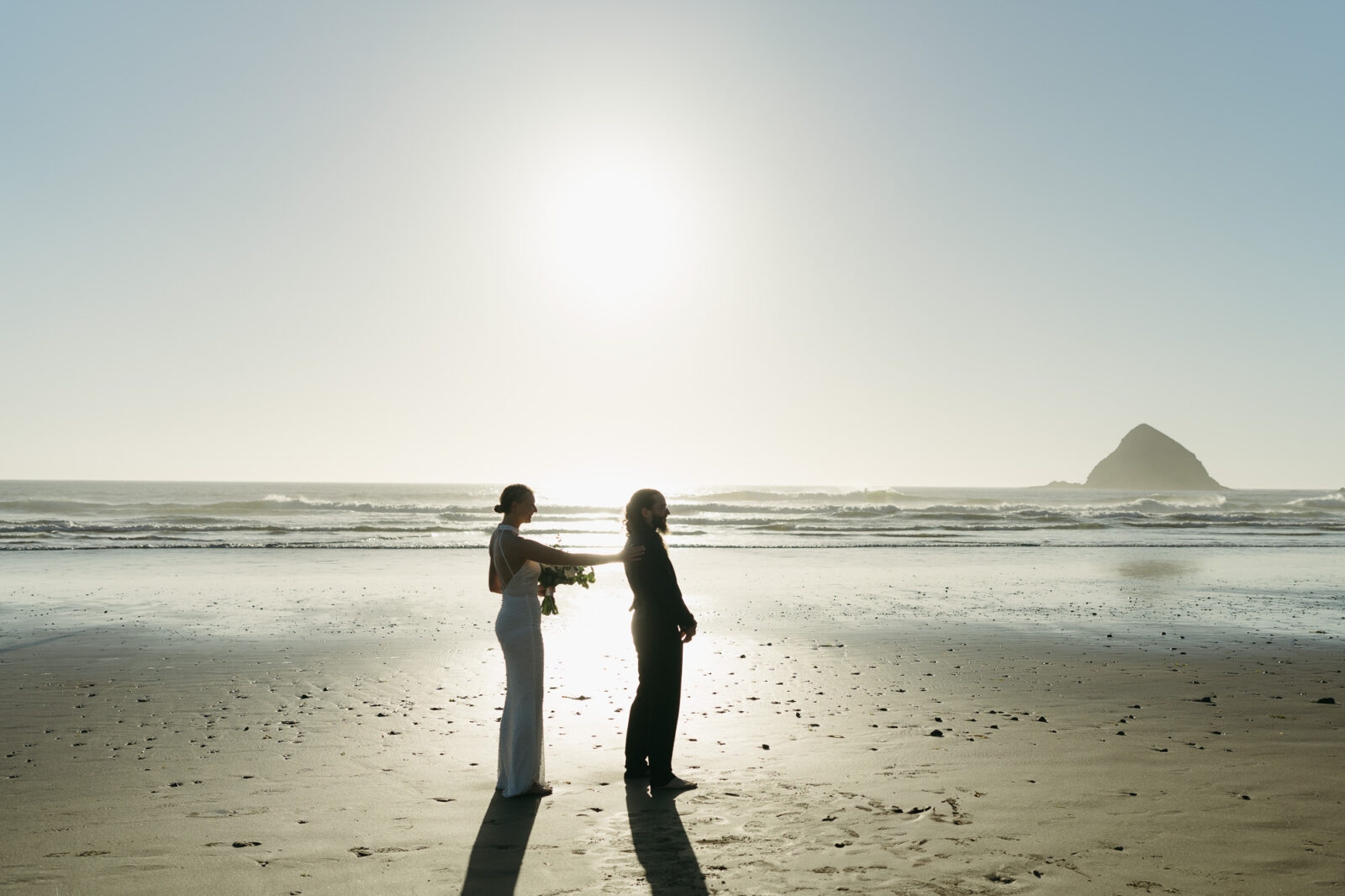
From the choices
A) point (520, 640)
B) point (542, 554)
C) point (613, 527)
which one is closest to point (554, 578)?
point (542, 554)

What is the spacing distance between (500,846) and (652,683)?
1.77 meters

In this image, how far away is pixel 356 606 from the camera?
16297 millimetres

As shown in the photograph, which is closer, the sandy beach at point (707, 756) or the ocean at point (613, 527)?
the sandy beach at point (707, 756)

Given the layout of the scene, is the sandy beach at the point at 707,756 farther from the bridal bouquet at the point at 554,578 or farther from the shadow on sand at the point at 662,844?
the bridal bouquet at the point at 554,578

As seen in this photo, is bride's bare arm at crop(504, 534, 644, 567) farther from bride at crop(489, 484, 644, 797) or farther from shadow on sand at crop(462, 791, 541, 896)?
shadow on sand at crop(462, 791, 541, 896)

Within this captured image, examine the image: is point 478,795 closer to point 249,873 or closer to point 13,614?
point 249,873

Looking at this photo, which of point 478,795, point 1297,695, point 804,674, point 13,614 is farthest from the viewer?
point 13,614

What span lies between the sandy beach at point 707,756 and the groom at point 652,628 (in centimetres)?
42

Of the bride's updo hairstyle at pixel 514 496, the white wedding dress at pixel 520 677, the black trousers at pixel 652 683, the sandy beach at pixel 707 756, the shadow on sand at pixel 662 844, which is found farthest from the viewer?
the black trousers at pixel 652 683

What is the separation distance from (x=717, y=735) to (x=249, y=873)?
13.1 ft

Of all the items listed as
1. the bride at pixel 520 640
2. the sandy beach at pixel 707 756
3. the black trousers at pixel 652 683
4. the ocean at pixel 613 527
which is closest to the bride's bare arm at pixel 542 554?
the bride at pixel 520 640

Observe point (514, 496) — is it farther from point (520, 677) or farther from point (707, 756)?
point (707, 756)

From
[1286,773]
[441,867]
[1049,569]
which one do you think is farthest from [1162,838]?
[1049,569]

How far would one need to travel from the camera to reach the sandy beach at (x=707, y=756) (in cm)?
489
